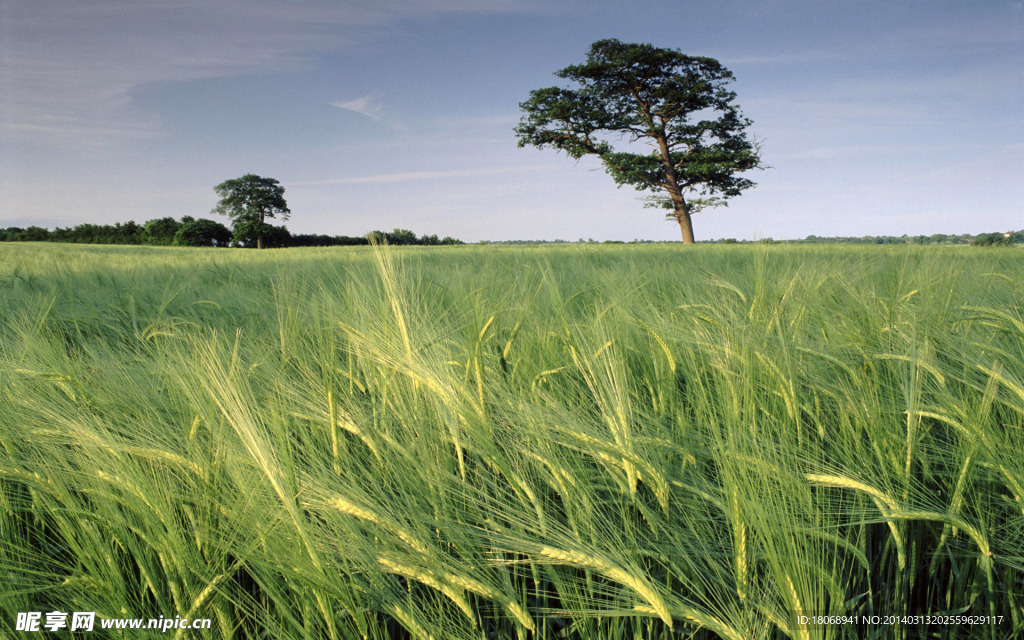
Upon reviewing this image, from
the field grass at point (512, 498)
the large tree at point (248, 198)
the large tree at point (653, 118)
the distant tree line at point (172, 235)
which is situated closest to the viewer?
the field grass at point (512, 498)

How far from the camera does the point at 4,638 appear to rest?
2.03 ft

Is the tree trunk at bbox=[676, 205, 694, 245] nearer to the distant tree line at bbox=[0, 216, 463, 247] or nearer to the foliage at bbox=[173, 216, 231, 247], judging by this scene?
the distant tree line at bbox=[0, 216, 463, 247]

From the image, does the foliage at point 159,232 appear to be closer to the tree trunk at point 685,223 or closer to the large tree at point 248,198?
the large tree at point 248,198

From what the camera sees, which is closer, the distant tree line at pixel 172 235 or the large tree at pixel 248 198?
the distant tree line at pixel 172 235

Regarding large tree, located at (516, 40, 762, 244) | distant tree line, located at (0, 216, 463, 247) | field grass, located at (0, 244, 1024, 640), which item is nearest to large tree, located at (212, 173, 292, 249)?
distant tree line, located at (0, 216, 463, 247)

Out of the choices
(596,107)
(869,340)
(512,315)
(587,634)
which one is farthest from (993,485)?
(596,107)

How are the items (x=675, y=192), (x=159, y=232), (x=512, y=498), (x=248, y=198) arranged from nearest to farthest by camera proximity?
(x=512, y=498) < (x=675, y=192) < (x=159, y=232) < (x=248, y=198)

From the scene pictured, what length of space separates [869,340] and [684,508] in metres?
0.89

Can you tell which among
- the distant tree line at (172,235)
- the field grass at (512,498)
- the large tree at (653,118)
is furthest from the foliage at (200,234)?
the field grass at (512,498)

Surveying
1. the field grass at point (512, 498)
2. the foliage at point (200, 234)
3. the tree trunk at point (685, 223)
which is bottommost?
the field grass at point (512, 498)

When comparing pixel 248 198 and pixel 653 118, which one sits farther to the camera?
pixel 248 198

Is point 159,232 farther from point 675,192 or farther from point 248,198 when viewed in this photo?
point 675,192

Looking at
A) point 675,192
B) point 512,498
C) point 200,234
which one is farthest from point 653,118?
point 200,234

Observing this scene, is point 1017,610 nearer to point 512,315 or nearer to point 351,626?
point 351,626
